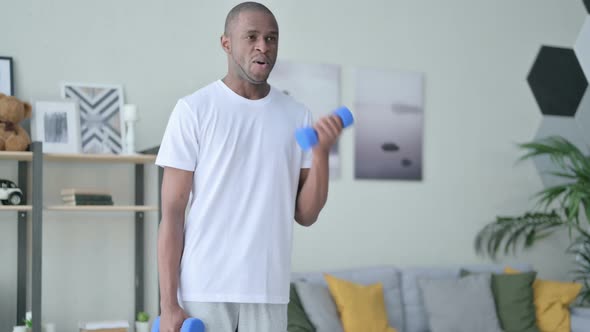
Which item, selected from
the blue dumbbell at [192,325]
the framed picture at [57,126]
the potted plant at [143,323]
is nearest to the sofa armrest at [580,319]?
the potted plant at [143,323]

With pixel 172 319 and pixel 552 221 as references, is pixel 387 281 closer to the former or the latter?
pixel 552 221

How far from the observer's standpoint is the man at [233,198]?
5.33 ft

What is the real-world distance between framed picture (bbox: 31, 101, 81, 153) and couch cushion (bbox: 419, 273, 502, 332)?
78.3 inches

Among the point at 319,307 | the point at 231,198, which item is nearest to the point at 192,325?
the point at 231,198

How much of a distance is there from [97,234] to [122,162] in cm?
38

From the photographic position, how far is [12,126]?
3.60 metres

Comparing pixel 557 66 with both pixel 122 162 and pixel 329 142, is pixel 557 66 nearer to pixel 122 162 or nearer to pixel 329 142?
pixel 122 162

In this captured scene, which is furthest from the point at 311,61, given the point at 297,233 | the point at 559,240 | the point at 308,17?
the point at 559,240

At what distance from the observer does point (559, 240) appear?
17.4 ft

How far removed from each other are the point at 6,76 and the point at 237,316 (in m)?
2.61

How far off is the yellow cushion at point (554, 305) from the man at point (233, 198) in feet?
10.3

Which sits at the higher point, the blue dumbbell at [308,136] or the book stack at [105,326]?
the blue dumbbell at [308,136]

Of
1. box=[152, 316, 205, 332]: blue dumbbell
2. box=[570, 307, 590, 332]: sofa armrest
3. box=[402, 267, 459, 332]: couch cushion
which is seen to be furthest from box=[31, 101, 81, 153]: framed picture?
box=[570, 307, 590, 332]: sofa armrest

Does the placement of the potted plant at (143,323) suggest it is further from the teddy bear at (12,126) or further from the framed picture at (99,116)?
the teddy bear at (12,126)
